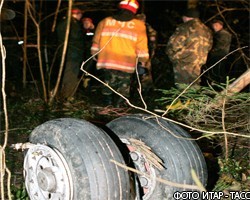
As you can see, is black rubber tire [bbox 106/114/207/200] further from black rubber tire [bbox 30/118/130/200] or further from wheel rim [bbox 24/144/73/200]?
wheel rim [bbox 24/144/73/200]

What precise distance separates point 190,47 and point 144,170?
4146 mm

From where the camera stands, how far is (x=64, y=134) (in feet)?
8.68

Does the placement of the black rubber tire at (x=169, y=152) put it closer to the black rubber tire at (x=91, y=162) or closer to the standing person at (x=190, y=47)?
the black rubber tire at (x=91, y=162)

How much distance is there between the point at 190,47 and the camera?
265 inches

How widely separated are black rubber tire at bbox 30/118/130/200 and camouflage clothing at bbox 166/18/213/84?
14.3 ft

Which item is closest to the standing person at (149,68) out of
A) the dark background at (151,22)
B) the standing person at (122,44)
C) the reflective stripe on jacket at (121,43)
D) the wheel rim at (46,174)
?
the dark background at (151,22)

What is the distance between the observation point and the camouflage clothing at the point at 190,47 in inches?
263

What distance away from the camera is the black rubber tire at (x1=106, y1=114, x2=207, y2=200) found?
9.11ft

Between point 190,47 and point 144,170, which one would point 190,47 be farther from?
point 144,170

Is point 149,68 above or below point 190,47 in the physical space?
below

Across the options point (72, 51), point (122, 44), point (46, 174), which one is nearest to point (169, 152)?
point (46, 174)

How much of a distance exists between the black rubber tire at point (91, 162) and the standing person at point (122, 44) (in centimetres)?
365

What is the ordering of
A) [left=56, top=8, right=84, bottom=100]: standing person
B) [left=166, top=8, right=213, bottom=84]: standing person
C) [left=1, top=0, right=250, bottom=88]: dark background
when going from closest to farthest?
[left=166, top=8, right=213, bottom=84]: standing person, [left=56, top=8, right=84, bottom=100]: standing person, [left=1, top=0, right=250, bottom=88]: dark background

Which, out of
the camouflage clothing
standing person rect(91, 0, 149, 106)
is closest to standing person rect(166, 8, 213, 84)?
the camouflage clothing
